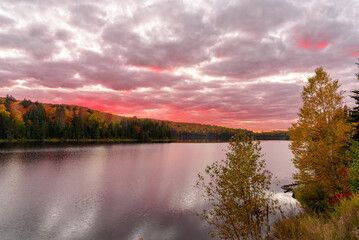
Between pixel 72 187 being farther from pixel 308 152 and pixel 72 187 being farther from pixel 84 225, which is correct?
pixel 308 152

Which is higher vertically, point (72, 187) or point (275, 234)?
point (275, 234)

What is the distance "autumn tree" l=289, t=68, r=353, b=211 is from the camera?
24688 millimetres

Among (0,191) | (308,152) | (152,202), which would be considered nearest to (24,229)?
(152,202)

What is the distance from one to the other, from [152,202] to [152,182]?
15.7m

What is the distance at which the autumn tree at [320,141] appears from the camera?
24688 mm

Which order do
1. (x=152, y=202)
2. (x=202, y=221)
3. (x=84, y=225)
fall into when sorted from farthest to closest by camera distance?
(x=152, y=202)
(x=202, y=221)
(x=84, y=225)

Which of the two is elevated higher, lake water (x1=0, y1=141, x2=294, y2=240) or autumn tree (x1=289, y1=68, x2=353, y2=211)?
autumn tree (x1=289, y1=68, x2=353, y2=211)

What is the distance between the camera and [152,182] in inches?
2024

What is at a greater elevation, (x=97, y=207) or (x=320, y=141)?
(x=320, y=141)

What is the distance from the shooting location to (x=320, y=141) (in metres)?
24.9

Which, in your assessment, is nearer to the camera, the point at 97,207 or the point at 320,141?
the point at 320,141

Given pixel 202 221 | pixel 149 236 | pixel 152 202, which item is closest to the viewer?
pixel 149 236

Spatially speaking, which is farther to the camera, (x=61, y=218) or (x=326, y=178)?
(x=61, y=218)

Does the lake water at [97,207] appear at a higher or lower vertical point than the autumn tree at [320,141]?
lower
